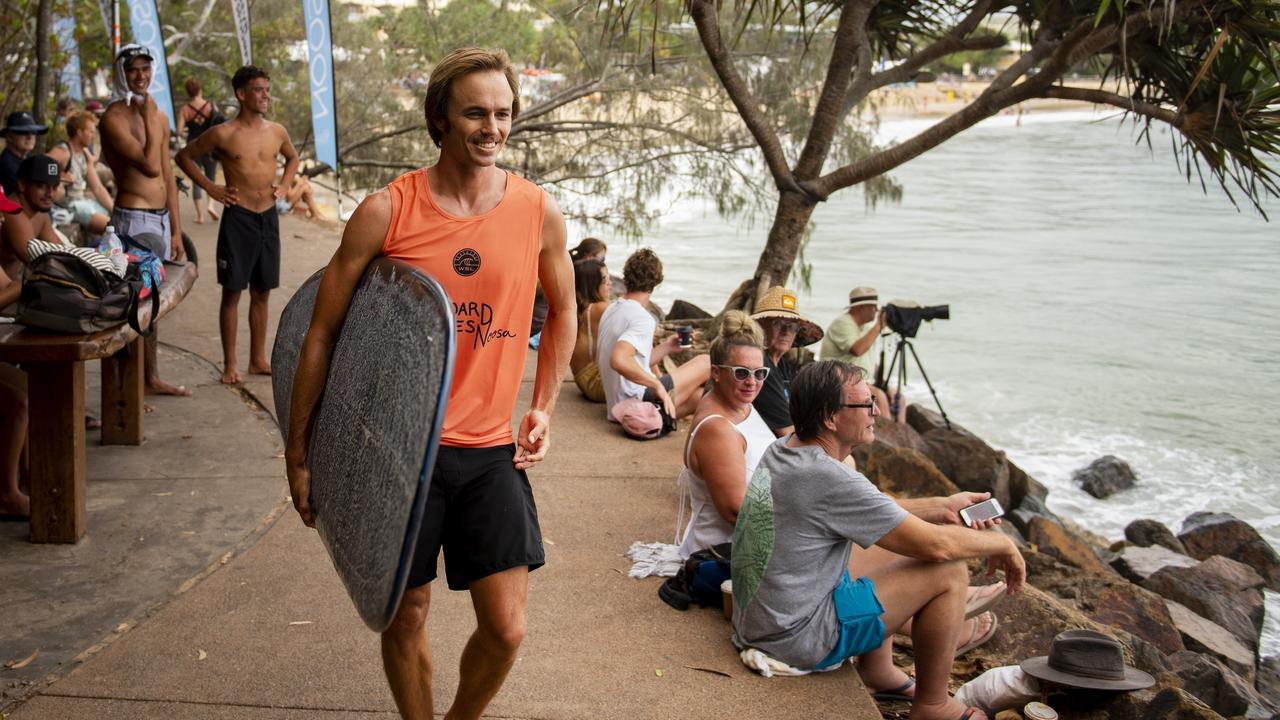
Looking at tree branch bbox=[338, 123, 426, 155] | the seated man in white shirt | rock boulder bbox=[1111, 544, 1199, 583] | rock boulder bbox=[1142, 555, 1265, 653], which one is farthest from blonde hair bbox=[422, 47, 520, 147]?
tree branch bbox=[338, 123, 426, 155]

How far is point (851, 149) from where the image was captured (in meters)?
13.7

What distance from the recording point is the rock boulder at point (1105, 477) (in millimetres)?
12703

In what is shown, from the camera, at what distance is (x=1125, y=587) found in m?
6.43

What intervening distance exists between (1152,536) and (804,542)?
7265mm

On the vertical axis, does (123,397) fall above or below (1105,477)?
above

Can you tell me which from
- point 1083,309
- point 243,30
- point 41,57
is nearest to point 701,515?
point 41,57

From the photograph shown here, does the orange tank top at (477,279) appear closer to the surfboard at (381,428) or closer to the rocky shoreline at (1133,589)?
the surfboard at (381,428)

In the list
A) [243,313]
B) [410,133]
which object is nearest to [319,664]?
[243,313]

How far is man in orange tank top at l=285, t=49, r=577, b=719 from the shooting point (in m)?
2.86

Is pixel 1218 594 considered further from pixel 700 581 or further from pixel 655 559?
pixel 700 581

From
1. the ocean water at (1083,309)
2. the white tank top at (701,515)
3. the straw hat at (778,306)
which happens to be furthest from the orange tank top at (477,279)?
the ocean water at (1083,309)

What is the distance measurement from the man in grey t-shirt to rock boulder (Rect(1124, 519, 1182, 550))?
675 centimetres

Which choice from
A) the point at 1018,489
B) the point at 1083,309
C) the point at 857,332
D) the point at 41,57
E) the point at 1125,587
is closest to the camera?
the point at 1125,587

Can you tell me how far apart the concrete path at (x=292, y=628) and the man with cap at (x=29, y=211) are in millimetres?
1029
